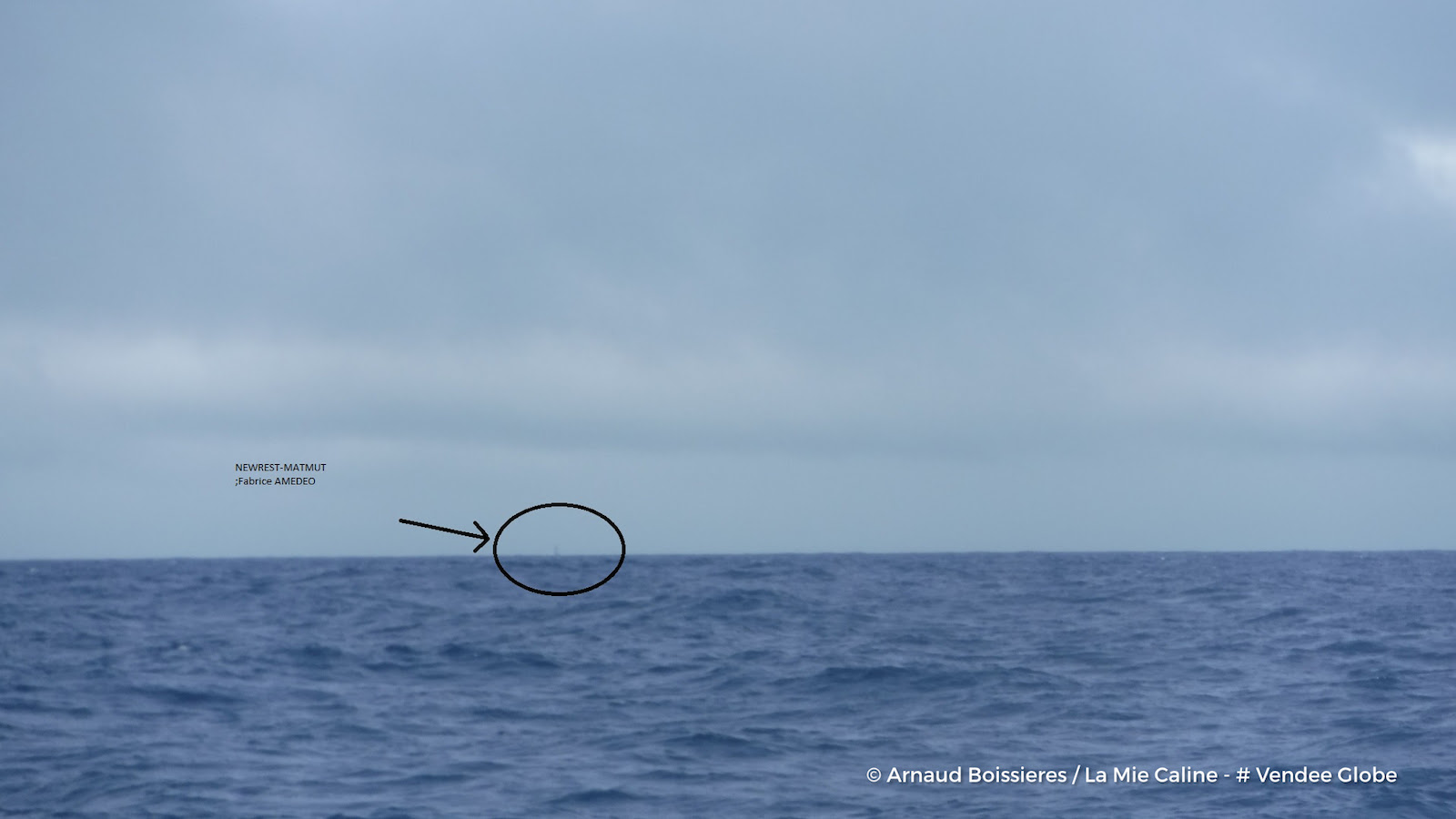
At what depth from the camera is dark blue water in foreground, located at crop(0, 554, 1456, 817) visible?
1881cm

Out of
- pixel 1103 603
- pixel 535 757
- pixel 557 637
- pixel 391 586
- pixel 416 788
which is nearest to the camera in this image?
pixel 416 788

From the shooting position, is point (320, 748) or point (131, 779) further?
point (320, 748)

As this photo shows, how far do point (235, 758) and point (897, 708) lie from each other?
12.4 m

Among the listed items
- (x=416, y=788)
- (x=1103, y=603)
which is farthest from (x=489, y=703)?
(x=1103, y=603)

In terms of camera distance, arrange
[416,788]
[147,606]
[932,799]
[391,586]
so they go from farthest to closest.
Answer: [391,586] < [147,606] < [416,788] < [932,799]

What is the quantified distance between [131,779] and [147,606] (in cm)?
3346

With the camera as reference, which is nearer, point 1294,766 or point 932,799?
point 932,799

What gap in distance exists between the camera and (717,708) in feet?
80.5

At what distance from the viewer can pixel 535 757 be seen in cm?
2116

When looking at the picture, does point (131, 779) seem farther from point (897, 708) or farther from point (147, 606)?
point (147, 606)

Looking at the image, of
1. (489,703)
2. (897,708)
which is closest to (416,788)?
(489,703)

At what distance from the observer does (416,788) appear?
19.5m

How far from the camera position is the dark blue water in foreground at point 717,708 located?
18812 millimetres

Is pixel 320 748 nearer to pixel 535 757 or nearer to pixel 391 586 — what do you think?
pixel 535 757
